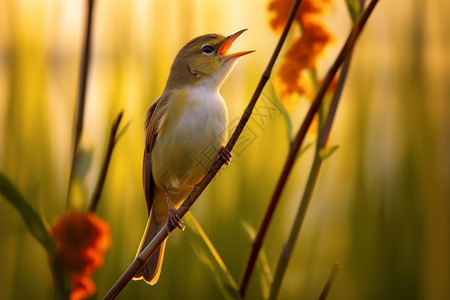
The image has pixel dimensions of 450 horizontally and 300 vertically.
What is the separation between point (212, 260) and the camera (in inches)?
44.9

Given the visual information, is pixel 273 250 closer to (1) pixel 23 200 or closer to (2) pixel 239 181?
(2) pixel 239 181

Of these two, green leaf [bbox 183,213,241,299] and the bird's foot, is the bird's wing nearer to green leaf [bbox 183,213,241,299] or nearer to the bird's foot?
the bird's foot

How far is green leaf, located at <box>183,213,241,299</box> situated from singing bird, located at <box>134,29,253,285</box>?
35 cm

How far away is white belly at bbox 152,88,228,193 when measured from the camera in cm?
164

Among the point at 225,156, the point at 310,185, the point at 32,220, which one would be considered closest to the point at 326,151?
the point at 310,185

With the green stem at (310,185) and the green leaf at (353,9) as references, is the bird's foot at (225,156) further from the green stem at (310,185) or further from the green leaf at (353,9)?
the green leaf at (353,9)

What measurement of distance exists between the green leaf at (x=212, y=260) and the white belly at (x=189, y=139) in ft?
1.49

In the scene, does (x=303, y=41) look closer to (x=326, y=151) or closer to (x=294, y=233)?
(x=326, y=151)

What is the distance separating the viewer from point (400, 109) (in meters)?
2.39

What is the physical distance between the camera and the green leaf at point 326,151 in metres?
1.15

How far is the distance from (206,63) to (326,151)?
0.76 meters

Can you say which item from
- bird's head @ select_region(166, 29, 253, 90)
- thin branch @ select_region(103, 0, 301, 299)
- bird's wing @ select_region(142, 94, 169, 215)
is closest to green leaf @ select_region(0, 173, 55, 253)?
thin branch @ select_region(103, 0, 301, 299)

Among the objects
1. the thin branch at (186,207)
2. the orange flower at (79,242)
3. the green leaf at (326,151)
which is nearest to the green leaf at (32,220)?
the orange flower at (79,242)

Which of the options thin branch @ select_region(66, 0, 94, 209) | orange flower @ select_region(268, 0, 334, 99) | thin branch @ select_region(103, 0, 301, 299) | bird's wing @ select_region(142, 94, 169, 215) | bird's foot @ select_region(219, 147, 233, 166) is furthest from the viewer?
bird's wing @ select_region(142, 94, 169, 215)
